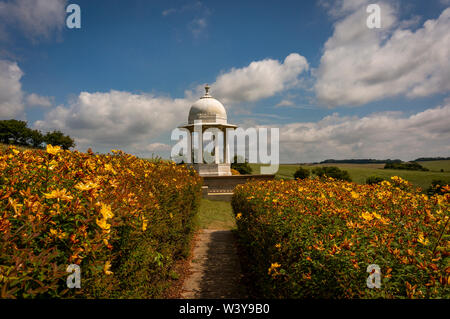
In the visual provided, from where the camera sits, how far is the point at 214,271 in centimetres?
554

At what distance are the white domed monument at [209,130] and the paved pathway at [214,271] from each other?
9.82m

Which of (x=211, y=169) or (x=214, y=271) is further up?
(x=211, y=169)

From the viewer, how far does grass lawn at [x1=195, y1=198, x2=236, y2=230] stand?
10.1 m

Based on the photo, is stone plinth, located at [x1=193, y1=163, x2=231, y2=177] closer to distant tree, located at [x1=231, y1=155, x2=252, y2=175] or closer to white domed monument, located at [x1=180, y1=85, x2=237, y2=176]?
white domed monument, located at [x1=180, y1=85, x2=237, y2=176]

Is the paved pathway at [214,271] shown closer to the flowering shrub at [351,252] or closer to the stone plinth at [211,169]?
the flowering shrub at [351,252]

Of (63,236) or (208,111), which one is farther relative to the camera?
(208,111)

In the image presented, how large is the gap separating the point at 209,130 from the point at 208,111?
5.51 feet

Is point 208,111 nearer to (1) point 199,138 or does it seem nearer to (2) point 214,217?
(1) point 199,138

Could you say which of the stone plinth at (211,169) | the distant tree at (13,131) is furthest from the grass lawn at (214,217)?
the distant tree at (13,131)

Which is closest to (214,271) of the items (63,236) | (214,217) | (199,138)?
(63,236)

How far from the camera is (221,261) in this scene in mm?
6145

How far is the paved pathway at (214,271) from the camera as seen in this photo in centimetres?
456
